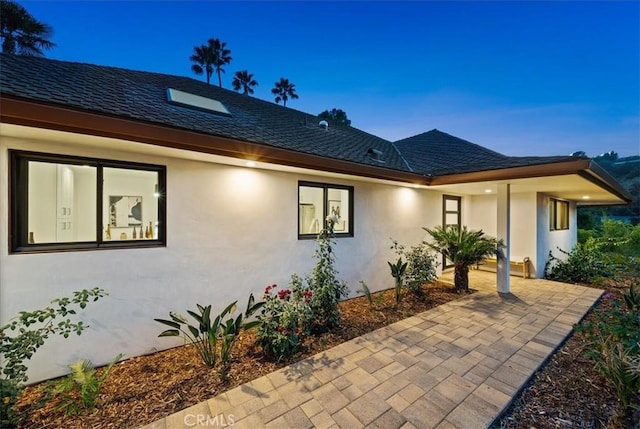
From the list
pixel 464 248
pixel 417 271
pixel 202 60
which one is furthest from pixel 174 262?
pixel 202 60

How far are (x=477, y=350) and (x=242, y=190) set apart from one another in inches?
170

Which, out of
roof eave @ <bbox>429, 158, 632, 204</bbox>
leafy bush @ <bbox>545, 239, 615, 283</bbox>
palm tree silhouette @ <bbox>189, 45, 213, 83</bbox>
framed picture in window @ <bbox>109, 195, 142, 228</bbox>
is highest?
palm tree silhouette @ <bbox>189, 45, 213, 83</bbox>

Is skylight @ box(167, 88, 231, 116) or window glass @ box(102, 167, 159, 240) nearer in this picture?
window glass @ box(102, 167, 159, 240)

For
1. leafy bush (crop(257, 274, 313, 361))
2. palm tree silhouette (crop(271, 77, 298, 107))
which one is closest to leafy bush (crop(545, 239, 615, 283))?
leafy bush (crop(257, 274, 313, 361))

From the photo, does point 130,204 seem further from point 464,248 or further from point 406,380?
point 464,248

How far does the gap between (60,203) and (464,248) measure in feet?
23.9

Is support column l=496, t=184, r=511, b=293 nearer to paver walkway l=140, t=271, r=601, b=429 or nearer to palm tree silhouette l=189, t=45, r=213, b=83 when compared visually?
paver walkway l=140, t=271, r=601, b=429

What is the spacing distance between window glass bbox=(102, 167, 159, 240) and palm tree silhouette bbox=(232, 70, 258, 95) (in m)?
24.7

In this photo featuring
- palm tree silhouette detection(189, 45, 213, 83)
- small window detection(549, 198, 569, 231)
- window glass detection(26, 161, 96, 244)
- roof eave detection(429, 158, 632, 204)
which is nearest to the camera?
window glass detection(26, 161, 96, 244)

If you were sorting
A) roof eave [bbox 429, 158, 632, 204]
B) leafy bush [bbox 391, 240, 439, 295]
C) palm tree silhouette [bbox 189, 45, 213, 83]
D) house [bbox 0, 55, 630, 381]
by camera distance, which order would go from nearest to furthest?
house [bbox 0, 55, 630, 381] < roof eave [bbox 429, 158, 632, 204] < leafy bush [bbox 391, 240, 439, 295] < palm tree silhouette [bbox 189, 45, 213, 83]

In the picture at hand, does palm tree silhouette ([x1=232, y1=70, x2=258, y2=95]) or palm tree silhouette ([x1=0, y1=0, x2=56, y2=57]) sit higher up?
palm tree silhouette ([x1=232, y1=70, x2=258, y2=95])

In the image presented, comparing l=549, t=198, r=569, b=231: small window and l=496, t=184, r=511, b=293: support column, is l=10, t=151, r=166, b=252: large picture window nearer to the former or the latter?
l=496, t=184, r=511, b=293: support column

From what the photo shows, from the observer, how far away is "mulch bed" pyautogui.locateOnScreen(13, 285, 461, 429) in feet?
7.39

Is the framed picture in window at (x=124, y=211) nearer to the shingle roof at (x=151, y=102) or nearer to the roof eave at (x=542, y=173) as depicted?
the shingle roof at (x=151, y=102)
